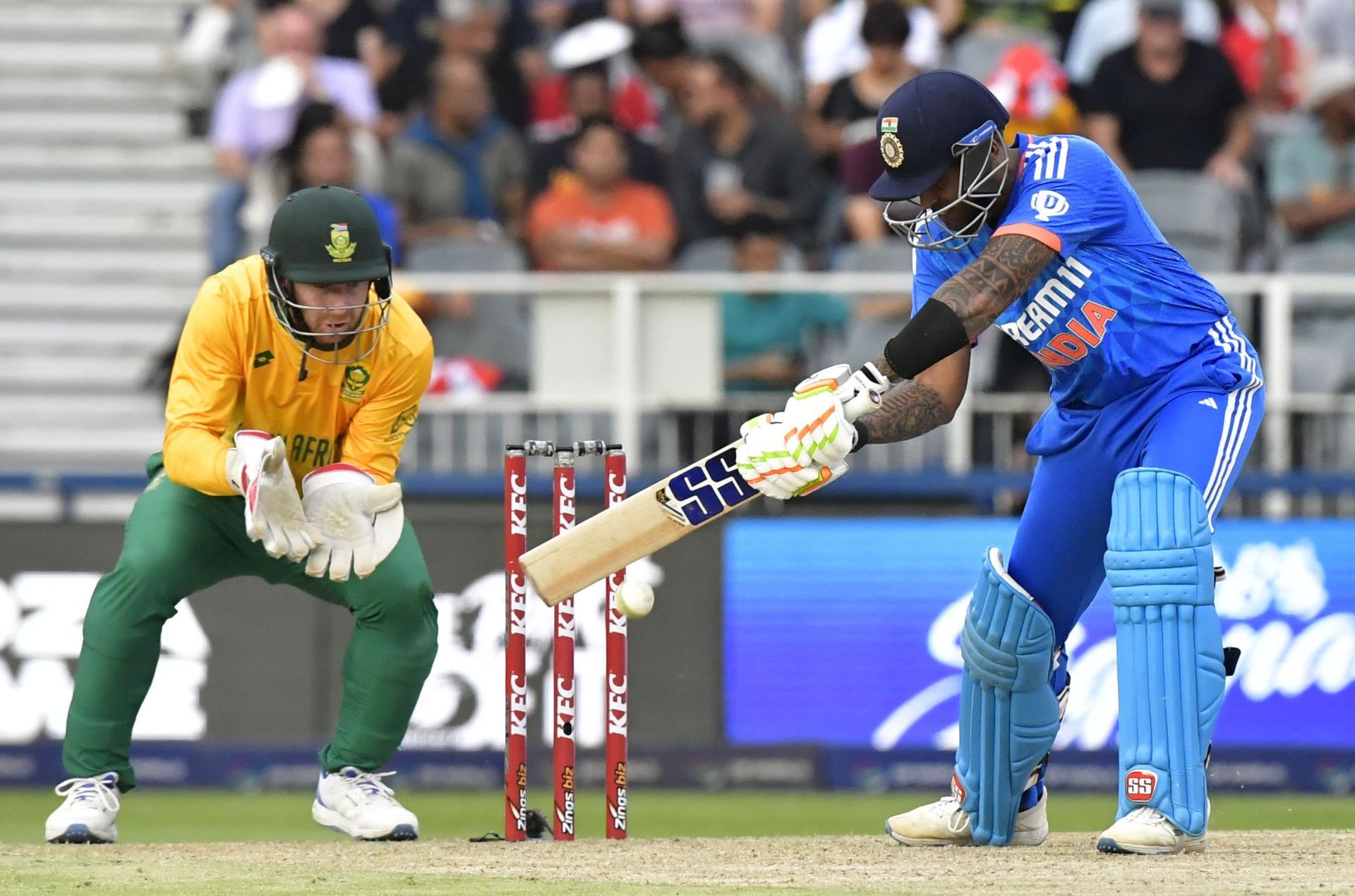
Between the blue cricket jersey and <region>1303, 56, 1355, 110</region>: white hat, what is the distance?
20.8 ft

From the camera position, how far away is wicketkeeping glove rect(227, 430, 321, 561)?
224 inches

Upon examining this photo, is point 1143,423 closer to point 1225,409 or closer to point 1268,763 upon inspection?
point 1225,409

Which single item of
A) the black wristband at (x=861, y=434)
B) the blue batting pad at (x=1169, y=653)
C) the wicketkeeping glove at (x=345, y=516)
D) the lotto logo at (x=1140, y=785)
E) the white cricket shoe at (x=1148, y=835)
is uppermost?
the black wristband at (x=861, y=434)

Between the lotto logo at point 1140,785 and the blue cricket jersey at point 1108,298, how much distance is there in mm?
963

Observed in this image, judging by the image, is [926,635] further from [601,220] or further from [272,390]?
[272,390]

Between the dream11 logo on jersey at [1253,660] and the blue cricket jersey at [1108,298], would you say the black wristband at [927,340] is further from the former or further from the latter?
the dream11 logo on jersey at [1253,660]

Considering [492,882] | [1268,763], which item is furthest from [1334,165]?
[492,882]

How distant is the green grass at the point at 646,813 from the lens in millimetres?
7695

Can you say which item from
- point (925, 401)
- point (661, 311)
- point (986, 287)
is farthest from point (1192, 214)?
point (986, 287)

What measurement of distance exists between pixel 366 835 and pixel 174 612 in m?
0.84

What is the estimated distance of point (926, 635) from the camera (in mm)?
9523

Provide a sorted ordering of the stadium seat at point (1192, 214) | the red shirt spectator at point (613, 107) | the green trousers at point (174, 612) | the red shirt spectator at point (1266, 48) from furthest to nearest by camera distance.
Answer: the red shirt spectator at point (1266, 48) < the red shirt spectator at point (613, 107) < the stadium seat at point (1192, 214) < the green trousers at point (174, 612)

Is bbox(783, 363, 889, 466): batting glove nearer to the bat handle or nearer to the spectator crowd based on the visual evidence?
Result: the bat handle

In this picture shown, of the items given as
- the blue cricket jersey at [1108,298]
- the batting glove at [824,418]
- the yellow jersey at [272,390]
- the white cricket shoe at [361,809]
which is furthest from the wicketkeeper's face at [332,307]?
the blue cricket jersey at [1108,298]
